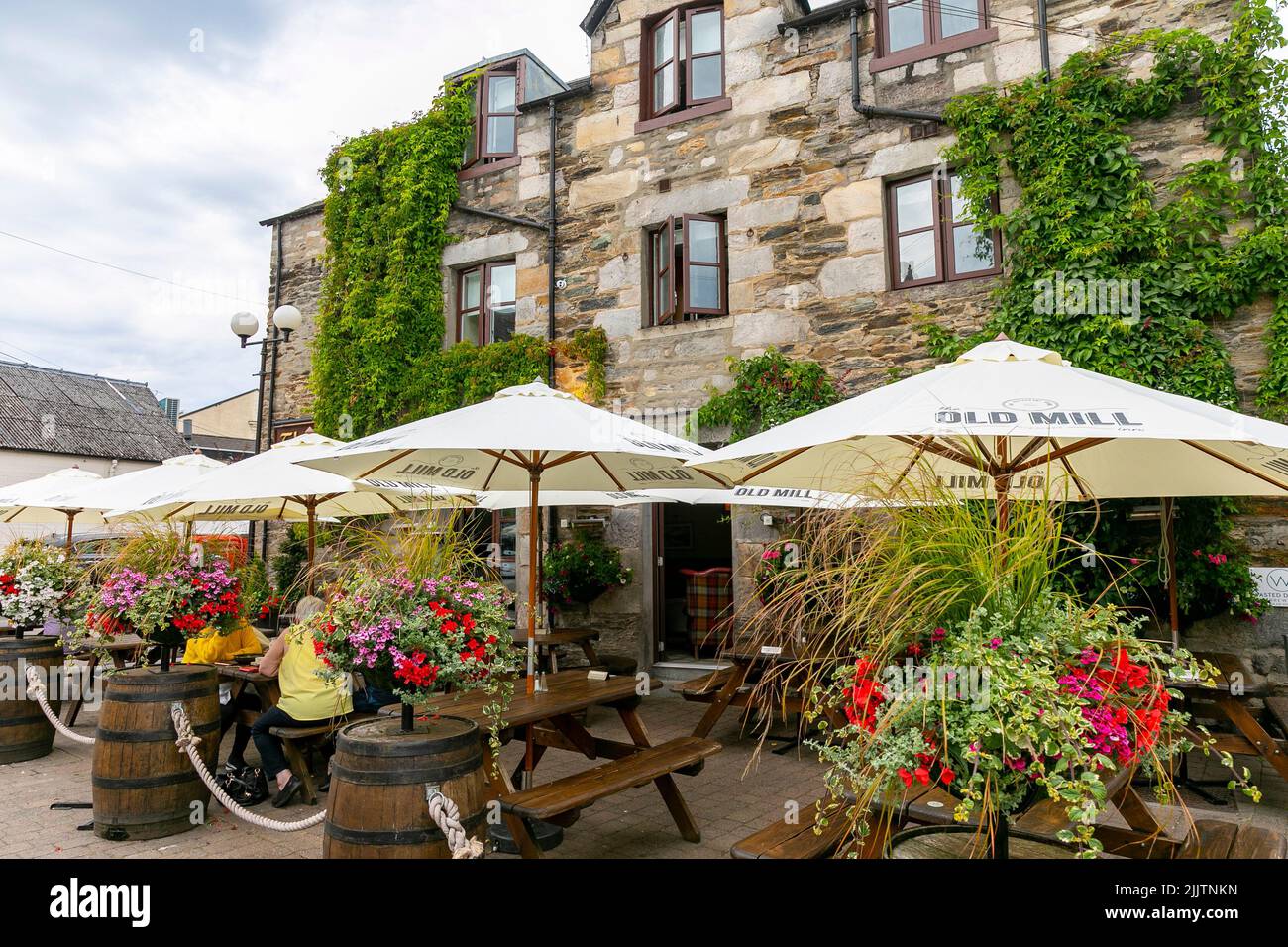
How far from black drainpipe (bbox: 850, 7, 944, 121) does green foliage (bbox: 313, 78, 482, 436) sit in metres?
5.01

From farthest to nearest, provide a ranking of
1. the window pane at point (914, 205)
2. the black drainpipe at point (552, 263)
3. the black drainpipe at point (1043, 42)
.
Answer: the black drainpipe at point (552, 263) → the window pane at point (914, 205) → the black drainpipe at point (1043, 42)

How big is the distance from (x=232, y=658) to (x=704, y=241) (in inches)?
239

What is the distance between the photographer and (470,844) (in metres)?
2.81

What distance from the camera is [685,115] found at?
9.19m

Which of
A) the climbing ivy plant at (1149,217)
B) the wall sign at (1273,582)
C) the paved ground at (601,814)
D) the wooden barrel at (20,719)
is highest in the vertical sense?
the climbing ivy plant at (1149,217)

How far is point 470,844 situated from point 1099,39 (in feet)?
26.5

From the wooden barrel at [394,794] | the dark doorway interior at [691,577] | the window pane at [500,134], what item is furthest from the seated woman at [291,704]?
the window pane at [500,134]

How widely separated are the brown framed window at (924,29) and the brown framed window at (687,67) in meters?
1.75

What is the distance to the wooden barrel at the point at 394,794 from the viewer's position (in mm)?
2816

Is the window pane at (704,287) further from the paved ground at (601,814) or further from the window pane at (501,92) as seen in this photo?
the paved ground at (601,814)

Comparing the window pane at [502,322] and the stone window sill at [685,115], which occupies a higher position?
the stone window sill at [685,115]

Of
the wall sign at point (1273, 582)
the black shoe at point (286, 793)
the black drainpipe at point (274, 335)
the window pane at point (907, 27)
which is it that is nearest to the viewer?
the black shoe at point (286, 793)

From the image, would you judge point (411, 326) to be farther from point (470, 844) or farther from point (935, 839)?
point (935, 839)
